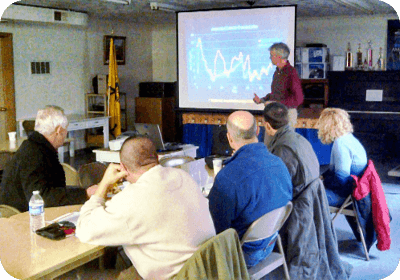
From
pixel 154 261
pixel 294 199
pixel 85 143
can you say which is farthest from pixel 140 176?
pixel 85 143

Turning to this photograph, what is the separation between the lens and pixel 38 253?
2.03 metres

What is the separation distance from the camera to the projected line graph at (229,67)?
770cm

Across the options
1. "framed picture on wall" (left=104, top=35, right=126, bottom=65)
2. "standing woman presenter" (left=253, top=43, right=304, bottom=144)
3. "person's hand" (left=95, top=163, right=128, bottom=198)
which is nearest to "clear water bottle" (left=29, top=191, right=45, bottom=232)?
"person's hand" (left=95, top=163, right=128, bottom=198)

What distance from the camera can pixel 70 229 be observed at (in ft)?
7.52

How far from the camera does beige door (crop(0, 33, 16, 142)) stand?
26.1 ft

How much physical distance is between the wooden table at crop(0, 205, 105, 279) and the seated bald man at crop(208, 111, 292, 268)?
0.64 metres

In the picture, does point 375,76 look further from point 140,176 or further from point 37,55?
point 140,176

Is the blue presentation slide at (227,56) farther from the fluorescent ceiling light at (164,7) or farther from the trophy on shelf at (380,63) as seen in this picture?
the trophy on shelf at (380,63)

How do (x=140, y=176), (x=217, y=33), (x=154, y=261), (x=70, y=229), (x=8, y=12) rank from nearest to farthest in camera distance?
1. (x=154, y=261)
2. (x=140, y=176)
3. (x=70, y=229)
4. (x=8, y=12)
5. (x=217, y=33)

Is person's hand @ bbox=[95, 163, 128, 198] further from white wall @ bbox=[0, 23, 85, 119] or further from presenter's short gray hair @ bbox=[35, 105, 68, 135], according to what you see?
white wall @ bbox=[0, 23, 85, 119]

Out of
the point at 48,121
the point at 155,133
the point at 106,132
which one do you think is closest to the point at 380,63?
the point at 106,132

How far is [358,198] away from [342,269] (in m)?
0.65

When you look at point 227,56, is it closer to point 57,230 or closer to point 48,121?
point 48,121

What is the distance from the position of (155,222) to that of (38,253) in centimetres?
57
